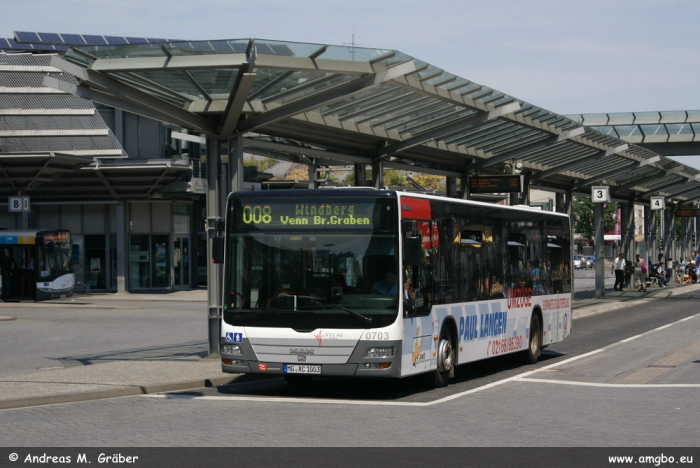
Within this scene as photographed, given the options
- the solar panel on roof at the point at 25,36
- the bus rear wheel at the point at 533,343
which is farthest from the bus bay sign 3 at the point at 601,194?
the solar panel on roof at the point at 25,36

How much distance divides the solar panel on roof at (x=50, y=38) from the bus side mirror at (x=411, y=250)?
1622 inches

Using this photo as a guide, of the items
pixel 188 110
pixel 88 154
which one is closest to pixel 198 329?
pixel 188 110

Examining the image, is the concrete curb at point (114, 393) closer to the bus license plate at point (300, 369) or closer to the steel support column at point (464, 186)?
the bus license plate at point (300, 369)

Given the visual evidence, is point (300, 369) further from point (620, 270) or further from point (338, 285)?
point (620, 270)

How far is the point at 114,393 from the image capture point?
1300cm

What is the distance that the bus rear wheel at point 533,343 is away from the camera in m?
17.9

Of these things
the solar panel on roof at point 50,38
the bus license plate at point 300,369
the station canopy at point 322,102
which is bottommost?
the bus license plate at point 300,369

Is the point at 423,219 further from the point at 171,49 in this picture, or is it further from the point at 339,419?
the point at 171,49

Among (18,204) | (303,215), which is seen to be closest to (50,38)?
(18,204)

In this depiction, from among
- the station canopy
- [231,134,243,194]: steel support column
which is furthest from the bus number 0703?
[231,134,243,194]: steel support column

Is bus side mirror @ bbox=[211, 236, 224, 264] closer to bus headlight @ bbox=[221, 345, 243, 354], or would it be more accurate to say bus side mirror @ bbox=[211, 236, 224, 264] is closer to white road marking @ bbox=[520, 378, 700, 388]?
bus headlight @ bbox=[221, 345, 243, 354]

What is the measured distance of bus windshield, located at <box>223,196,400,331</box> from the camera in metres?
12.5

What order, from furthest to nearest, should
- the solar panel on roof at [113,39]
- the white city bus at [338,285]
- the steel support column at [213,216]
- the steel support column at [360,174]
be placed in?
1. the solar panel on roof at [113,39]
2. the steel support column at [360,174]
3. the steel support column at [213,216]
4. the white city bus at [338,285]

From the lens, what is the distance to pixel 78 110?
45312 millimetres
